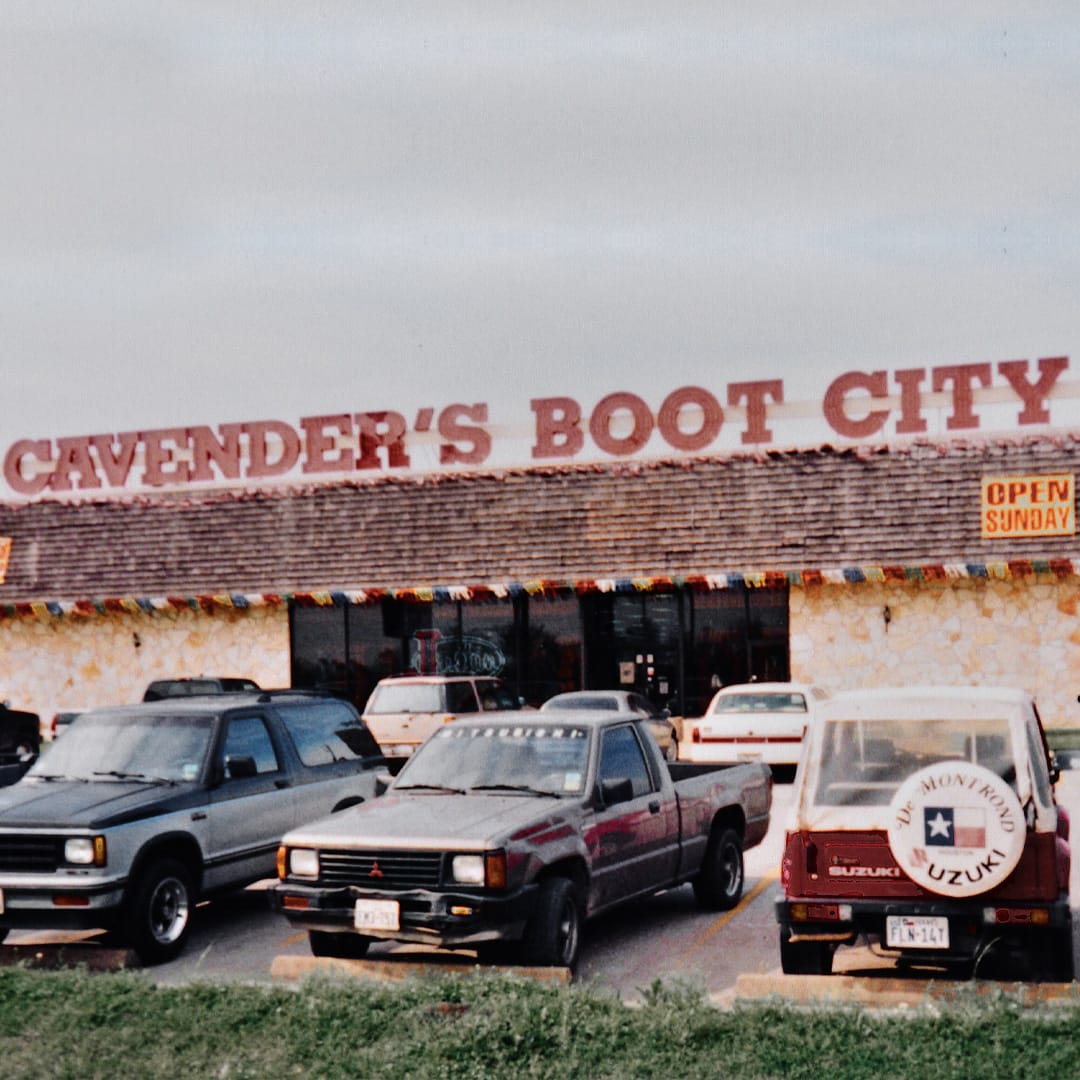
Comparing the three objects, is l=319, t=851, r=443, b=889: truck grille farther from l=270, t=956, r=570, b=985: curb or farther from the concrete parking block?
the concrete parking block

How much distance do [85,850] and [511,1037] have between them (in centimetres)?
371

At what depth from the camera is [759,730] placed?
19.7 m

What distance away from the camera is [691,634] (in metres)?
26.5

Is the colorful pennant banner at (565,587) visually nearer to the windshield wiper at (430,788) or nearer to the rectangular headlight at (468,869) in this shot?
the windshield wiper at (430,788)

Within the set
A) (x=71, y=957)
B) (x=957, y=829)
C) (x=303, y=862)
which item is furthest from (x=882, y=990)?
(x=71, y=957)

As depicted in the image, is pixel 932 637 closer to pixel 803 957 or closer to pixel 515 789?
pixel 515 789

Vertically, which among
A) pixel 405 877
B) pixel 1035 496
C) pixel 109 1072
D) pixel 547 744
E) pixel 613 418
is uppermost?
pixel 613 418

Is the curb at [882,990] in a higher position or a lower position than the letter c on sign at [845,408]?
lower

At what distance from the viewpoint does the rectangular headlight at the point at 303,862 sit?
28.6 ft

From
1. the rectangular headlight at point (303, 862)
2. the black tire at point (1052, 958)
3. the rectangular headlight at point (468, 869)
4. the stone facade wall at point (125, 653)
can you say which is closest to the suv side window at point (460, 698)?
the stone facade wall at point (125, 653)

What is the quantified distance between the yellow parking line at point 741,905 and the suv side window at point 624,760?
1.15m

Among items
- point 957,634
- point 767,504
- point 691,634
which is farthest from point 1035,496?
point 691,634

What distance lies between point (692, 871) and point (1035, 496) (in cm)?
1539

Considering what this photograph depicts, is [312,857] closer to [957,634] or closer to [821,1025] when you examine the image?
[821,1025]
